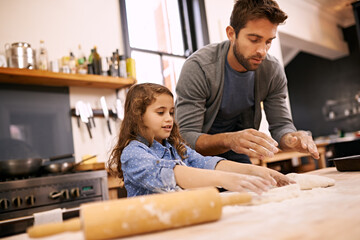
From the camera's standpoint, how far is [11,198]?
1.80 metres

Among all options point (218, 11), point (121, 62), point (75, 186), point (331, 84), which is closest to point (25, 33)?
point (121, 62)

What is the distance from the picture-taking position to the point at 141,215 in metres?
0.49

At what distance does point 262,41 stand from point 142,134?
70 cm

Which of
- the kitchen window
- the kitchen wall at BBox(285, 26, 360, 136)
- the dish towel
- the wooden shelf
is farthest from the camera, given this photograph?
the kitchen wall at BBox(285, 26, 360, 136)

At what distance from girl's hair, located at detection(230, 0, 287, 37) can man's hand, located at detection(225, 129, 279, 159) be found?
545 millimetres

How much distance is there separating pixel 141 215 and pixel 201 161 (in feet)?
2.35

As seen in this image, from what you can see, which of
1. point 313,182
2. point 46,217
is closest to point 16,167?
point 46,217

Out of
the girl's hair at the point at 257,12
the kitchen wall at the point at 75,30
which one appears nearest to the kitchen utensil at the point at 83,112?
the kitchen wall at the point at 75,30

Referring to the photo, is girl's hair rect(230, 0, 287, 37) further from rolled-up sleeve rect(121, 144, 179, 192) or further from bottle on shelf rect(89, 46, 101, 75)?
bottle on shelf rect(89, 46, 101, 75)

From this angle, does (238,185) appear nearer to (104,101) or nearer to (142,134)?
(142,134)

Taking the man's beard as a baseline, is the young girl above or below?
below

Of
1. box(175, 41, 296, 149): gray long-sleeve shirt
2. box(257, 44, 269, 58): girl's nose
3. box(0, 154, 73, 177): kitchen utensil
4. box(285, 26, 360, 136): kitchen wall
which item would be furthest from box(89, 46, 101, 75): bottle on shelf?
box(285, 26, 360, 136): kitchen wall

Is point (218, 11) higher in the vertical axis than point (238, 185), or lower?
higher

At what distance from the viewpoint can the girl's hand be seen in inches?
27.6
